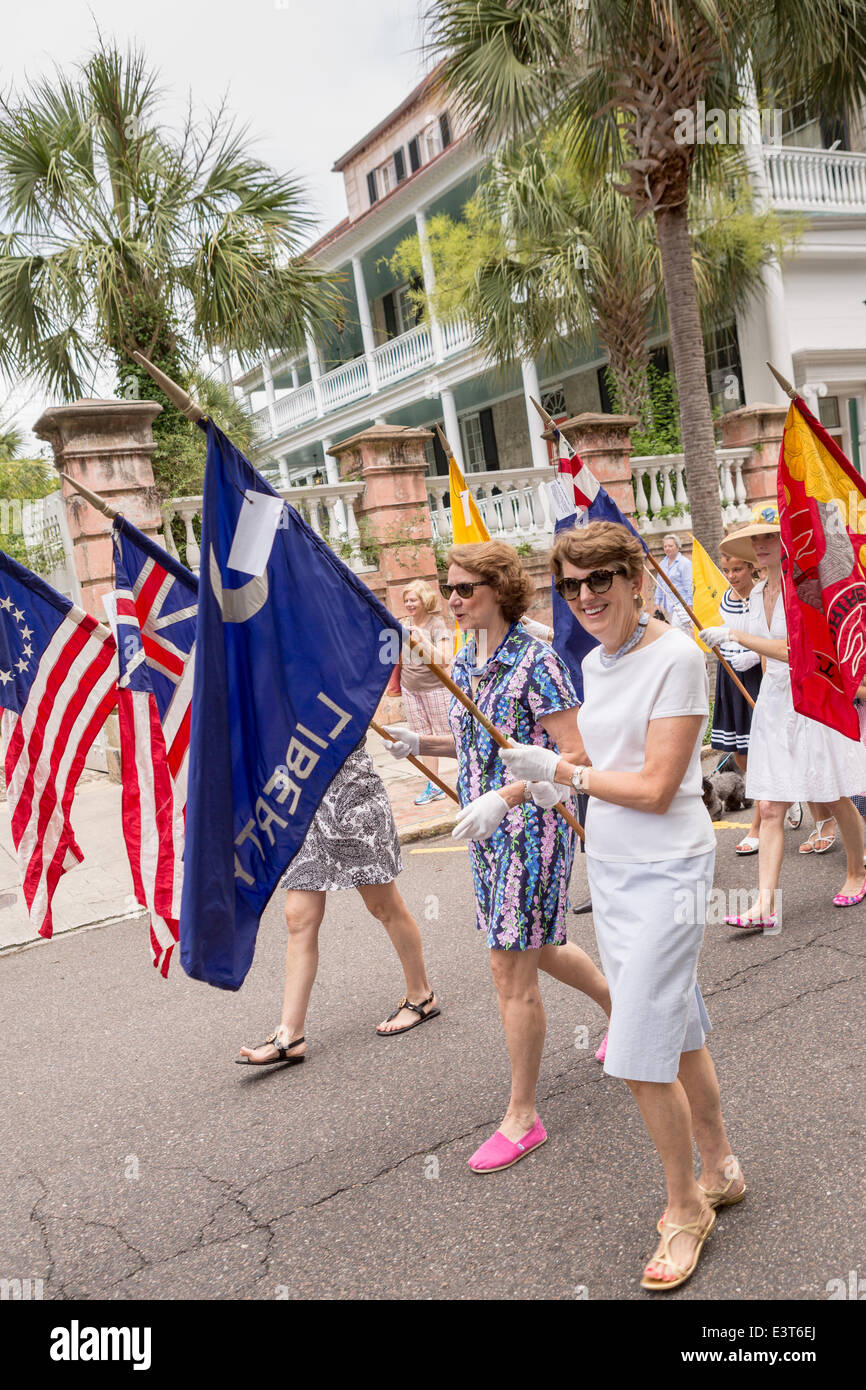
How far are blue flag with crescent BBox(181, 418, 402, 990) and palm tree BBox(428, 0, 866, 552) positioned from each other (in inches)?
294

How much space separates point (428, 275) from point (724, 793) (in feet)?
56.1

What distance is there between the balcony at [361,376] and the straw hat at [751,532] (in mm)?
15644

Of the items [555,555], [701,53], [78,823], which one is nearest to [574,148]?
[701,53]

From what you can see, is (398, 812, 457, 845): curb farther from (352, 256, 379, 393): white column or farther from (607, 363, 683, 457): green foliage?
(352, 256, 379, 393): white column

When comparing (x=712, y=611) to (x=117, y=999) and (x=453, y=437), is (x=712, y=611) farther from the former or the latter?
(x=453, y=437)

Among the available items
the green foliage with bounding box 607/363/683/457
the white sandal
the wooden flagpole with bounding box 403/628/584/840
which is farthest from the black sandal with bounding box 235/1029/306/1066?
the green foliage with bounding box 607/363/683/457

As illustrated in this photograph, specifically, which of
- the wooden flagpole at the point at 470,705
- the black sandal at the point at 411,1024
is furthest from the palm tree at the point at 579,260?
the wooden flagpole at the point at 470,705

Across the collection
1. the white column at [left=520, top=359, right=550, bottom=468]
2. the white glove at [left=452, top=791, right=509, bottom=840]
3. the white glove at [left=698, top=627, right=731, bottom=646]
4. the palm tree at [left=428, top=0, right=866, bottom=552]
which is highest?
the palm tree at [left=428, top=0, right=866, bottom=552]

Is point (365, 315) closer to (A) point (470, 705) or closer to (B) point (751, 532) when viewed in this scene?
(B) point (751, 532)

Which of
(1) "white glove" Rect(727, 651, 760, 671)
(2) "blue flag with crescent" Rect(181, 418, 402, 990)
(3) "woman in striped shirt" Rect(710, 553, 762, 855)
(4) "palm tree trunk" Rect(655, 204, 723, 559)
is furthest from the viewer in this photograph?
(4) "palm tree trunk" Rect(655, 204, 723, 559)

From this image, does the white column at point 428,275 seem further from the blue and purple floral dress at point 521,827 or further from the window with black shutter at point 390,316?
the blue and purple floral dress at point 521,827

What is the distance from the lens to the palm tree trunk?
10.1 metres

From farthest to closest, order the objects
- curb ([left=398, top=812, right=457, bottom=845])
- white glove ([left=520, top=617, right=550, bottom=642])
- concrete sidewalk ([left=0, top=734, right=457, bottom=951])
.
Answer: curb ([left=398, top=812, right=457, bottom=845]), concrete sidewalk ([left=0, top=734, right=457, bottom=951]), white glove ([left=520, top=617, right=550, bottom=642])

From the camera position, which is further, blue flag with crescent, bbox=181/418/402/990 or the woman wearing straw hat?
the woman wearing straw hat
